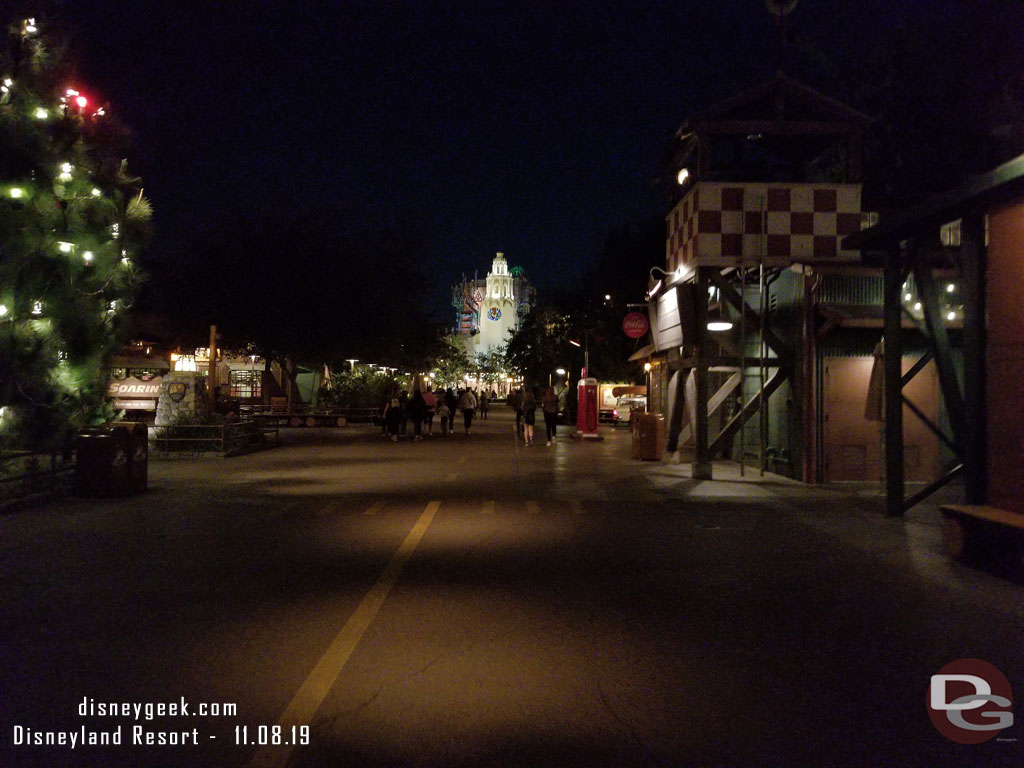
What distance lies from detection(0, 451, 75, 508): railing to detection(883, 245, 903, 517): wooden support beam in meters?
11.9

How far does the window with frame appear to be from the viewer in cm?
5270

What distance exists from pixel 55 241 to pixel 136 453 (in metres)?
3.54

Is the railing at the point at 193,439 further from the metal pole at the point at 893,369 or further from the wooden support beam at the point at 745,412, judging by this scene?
the metal pole at the point at 893,369

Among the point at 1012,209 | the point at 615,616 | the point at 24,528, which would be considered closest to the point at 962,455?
the point at 1012,209

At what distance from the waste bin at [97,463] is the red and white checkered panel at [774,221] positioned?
34.9 ft

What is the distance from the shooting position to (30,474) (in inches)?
527

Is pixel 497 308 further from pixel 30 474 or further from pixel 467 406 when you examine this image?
pixel 30 474

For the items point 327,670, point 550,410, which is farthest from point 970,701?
point 550,410

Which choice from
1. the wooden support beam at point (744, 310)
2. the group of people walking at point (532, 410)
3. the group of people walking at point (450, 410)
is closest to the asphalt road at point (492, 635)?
the wooden support beam at point (744, 310)

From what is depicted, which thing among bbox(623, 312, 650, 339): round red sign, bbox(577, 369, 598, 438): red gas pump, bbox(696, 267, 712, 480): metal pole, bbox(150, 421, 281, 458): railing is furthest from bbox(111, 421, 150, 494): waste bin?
bbox(577, 369, 598, 438): red gas pump

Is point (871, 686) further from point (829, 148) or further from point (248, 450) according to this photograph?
point (248, 450)

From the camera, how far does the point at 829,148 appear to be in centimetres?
1756

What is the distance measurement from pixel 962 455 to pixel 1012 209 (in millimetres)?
2939

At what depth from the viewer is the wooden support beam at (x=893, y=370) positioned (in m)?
11.8
